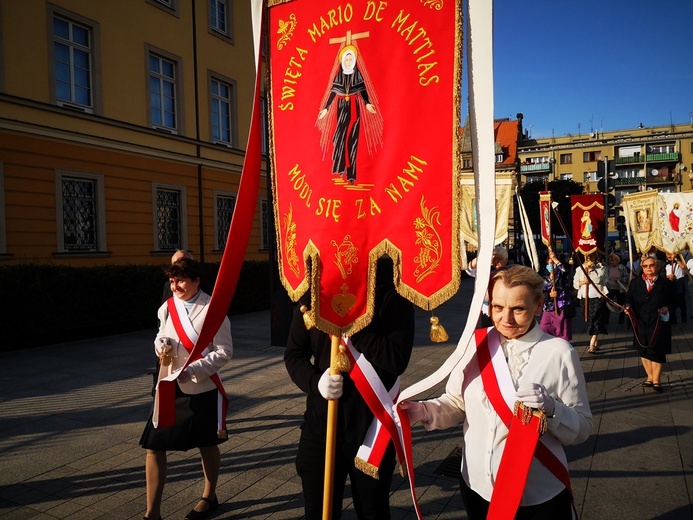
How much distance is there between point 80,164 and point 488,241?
14.1m

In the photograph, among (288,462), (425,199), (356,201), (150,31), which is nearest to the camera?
(425,199)

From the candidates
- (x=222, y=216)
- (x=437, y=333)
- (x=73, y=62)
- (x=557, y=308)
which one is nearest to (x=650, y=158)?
(x=222, y=216)

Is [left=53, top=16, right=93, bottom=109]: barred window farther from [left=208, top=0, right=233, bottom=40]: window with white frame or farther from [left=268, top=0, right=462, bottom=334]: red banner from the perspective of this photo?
[left=268, top=0, right=462, bottom=334]: red banner

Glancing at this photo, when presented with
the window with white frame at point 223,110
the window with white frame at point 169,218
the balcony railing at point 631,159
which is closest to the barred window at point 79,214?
the window with white frame at point 169,218

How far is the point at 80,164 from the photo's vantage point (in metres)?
13.6

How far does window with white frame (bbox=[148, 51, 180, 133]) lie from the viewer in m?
16.2

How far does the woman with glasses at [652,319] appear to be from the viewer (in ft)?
22.5

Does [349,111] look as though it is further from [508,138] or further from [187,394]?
[508,138]

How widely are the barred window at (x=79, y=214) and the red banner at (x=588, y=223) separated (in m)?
12.2

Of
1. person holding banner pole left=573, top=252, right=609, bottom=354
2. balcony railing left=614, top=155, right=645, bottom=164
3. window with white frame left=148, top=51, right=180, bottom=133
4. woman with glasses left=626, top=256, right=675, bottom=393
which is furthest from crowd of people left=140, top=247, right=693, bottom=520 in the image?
balcony railing left=614, top=155, right=645, bottom=164

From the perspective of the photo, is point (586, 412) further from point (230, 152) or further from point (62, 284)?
point (230, 152)

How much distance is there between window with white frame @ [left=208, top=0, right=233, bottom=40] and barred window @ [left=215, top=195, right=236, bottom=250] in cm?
588

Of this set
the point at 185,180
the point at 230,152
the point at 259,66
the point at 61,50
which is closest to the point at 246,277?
the point at 185,180

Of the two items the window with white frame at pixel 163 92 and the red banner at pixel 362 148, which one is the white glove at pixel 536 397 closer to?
the red banner at pixel 362 148
